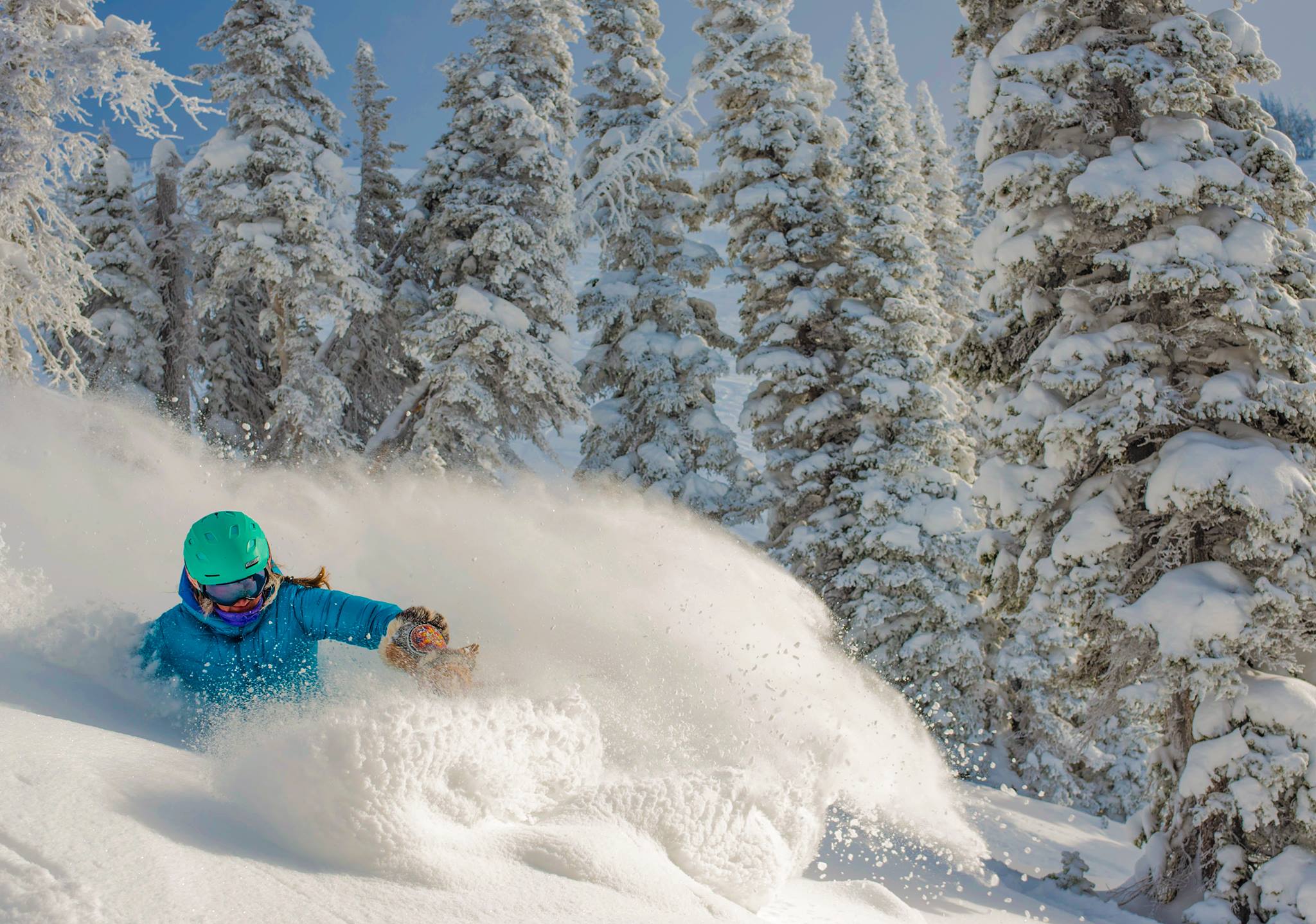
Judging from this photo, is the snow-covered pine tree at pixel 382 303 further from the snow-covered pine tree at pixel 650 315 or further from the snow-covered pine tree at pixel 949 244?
the snow-covered pine tree at pixel 949 244

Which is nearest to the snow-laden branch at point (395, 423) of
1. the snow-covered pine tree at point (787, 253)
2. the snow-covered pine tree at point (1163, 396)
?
the snow-covered pine tree at point (787, 253)

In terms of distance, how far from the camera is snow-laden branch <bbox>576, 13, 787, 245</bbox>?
18297 mm

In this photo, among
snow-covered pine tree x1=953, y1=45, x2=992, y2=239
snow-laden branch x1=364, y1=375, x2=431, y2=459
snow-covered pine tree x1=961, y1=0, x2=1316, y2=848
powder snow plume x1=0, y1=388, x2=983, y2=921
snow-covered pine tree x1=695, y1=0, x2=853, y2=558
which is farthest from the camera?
snow-covered pine tree x1=953, y1=45, x2=992, y2=239

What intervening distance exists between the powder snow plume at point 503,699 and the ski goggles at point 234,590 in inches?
24.4

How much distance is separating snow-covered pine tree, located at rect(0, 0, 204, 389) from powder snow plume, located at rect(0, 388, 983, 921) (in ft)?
5.10

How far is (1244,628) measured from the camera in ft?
25.4

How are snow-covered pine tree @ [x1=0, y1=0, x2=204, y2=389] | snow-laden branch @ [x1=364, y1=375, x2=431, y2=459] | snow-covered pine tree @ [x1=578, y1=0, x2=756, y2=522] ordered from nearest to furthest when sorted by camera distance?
snow-covered pine tree @ [x1=0, y1=0, x2=204, y2=389], snow-covered pine tree @ [x1=578, y1=0, x2=756, y2=522], snow-laden branch @ [x1=364, y1=375, x2=431, y2=459]

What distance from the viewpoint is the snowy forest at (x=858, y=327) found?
8156 millimetres

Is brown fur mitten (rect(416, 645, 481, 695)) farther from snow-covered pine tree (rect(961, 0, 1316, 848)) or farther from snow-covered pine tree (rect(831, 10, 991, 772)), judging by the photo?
snow-covered pine tree (rect(831, 10, 991, 772))

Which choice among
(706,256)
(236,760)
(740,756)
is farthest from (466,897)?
(706,256)

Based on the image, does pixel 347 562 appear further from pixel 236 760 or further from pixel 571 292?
pixel 571 292

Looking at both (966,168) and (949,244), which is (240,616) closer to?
(949,244)

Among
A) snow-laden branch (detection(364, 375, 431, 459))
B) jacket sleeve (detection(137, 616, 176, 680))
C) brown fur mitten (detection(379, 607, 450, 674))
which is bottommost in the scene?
jacket sleeve (detection(137, 616, 176, 680))

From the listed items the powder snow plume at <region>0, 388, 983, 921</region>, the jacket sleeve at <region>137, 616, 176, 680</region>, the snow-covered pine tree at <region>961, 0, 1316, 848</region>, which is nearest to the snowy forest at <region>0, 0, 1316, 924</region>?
the snow-covered pine tree at <region>961, 0, 1316, 848</region>
